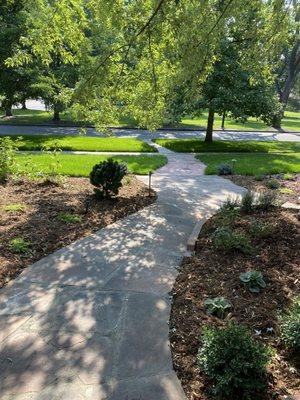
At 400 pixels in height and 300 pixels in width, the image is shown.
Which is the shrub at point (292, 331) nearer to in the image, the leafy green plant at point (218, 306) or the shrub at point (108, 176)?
the leafy green plant at point (218, 306)

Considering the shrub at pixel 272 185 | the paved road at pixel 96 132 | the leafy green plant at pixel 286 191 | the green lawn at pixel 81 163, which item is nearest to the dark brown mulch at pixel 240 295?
the leafy green plant at pixel 286 191

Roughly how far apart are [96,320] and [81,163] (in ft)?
29.0

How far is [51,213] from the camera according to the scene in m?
7.27

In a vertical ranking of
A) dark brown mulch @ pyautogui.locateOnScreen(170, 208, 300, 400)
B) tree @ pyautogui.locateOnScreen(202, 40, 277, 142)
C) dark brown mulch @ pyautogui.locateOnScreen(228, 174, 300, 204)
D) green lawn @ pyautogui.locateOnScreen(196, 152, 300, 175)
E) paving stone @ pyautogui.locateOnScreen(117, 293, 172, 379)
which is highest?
tree @ pyautogui.locateOnScreen(202, 40, 277, 142)

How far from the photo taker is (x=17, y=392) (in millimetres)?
3119

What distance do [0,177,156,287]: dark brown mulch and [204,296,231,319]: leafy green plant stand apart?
254 cm

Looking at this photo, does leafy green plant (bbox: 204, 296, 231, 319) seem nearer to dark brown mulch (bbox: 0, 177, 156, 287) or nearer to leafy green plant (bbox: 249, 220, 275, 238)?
leafy green plant (bbox: 249, 220, 275, 238)

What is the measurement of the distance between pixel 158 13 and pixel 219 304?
485 centimetres

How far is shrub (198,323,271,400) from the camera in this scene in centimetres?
306

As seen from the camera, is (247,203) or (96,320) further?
(247,203)

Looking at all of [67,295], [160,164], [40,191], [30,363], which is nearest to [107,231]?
[67,295]

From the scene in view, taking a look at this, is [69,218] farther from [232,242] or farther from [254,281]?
[254,281]

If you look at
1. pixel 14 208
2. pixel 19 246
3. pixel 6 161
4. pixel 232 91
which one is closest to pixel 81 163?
pixel 6 161

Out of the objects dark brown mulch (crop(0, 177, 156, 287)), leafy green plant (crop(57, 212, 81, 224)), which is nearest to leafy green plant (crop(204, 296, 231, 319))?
dark brown mulch (crop(0, 177, 156, 287))
